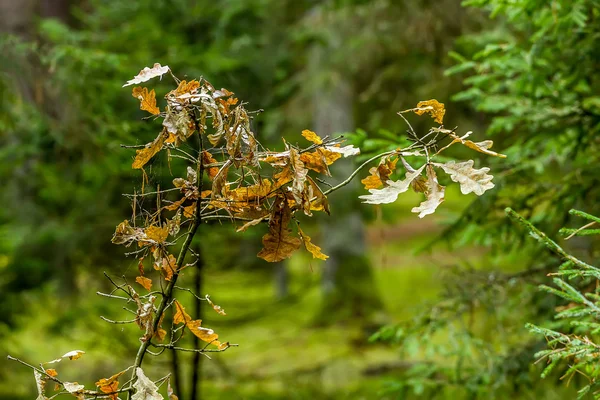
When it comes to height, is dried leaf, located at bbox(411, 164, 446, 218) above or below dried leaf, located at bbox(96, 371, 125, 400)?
above

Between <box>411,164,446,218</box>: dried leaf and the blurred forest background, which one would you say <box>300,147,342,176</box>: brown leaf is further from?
the blurred forest background

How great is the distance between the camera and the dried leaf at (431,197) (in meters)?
1.68

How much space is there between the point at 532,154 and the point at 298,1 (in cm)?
449

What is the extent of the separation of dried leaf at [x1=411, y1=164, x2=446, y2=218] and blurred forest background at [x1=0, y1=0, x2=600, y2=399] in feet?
2.84

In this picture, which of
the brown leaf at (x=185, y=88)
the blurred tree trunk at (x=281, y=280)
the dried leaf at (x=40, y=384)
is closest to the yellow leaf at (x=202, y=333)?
the dried leaf at (x=40, y=384)

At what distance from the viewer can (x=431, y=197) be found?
175cm

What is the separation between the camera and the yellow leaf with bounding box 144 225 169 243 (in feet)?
6.01

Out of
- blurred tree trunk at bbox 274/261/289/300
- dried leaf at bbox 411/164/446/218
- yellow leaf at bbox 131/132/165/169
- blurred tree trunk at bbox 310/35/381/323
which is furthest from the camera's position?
blurred tree trunk at bbox 274/261/289/300

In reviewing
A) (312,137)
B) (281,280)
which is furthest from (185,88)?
(281,280)

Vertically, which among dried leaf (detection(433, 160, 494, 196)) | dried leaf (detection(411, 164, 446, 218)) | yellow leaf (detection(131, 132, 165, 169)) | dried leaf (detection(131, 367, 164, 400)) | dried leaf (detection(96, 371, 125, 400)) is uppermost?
yellow leaf (detection(131, 132, 165, 169))

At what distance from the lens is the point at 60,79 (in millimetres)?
4543

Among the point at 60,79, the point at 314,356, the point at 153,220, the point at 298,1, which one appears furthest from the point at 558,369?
the point at 298,1

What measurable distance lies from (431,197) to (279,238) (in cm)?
45

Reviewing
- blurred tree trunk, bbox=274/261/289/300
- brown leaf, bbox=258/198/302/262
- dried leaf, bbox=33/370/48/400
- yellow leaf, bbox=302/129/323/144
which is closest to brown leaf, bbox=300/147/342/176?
yellow leaf, bbox=302/129/323/144
